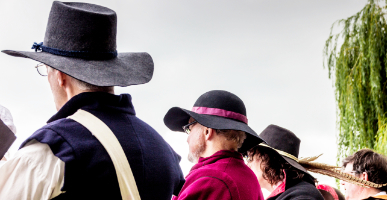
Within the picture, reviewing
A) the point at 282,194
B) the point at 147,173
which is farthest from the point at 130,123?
the point at 282,194

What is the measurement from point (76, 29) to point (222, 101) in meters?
1.36

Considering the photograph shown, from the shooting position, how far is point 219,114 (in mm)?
2660

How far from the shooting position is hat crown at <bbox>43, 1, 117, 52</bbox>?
1.52 meters

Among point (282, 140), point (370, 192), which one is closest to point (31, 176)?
point (282, 140)

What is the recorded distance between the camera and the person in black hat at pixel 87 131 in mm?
1205

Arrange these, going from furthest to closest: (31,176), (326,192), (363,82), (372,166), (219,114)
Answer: (363,82), (326,192), (372,166), (219,114), (31,176)

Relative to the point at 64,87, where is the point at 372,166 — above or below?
below

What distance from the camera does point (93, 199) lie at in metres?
1.27

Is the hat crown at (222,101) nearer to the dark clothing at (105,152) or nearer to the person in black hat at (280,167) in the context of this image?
the person in black hat at (280,167)

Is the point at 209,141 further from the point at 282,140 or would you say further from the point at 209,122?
the point at 282,140

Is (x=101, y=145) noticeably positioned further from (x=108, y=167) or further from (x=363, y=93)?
(x=363, y=93)

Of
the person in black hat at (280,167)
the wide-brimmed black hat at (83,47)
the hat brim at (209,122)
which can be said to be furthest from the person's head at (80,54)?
the person in black hat at (280,167)

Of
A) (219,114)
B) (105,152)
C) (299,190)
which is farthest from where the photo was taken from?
(299,190)

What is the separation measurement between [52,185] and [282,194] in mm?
2336
